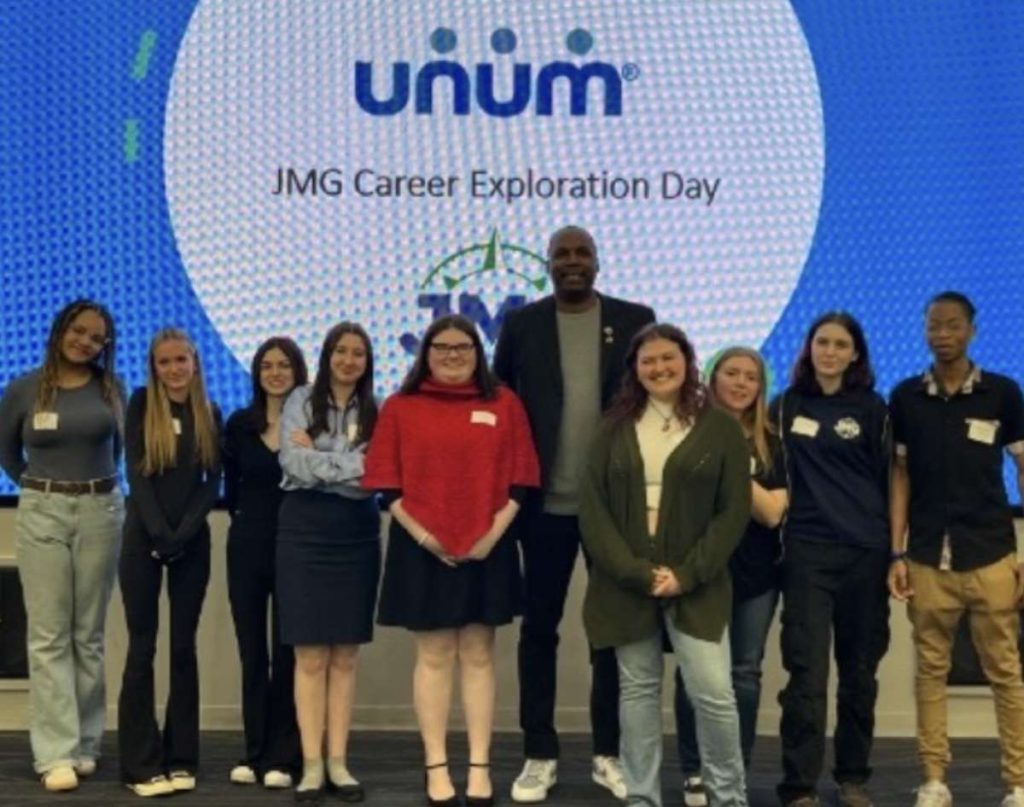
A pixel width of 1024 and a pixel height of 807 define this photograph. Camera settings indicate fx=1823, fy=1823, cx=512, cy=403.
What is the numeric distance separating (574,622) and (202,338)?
164 centimetres

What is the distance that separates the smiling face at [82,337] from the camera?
5.45m

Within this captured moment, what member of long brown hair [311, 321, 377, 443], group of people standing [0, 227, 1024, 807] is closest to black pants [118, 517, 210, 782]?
group of people standing [0, 227, 1024, 807]

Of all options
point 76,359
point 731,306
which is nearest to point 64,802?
point 76,359

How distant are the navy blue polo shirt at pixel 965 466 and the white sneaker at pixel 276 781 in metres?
1.96

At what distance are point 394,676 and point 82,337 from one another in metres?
1.80

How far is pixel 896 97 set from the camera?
20.9 feet

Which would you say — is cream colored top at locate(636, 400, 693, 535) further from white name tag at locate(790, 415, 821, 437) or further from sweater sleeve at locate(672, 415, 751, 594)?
white name tag at locate(790, 415, 821, 437)

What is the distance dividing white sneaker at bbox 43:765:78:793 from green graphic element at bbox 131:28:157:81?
2416mm

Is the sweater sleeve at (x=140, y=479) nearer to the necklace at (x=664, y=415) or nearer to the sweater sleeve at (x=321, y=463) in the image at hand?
the sweater sleeve at (x=321, y=463)

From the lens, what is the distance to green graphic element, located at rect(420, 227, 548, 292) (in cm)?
630

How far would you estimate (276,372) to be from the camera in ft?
17.8

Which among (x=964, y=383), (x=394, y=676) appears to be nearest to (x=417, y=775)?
(x=394, y=676)

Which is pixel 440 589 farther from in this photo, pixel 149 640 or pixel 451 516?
pixel 149 640

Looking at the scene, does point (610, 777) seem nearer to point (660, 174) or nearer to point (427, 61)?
point (660, 174)
